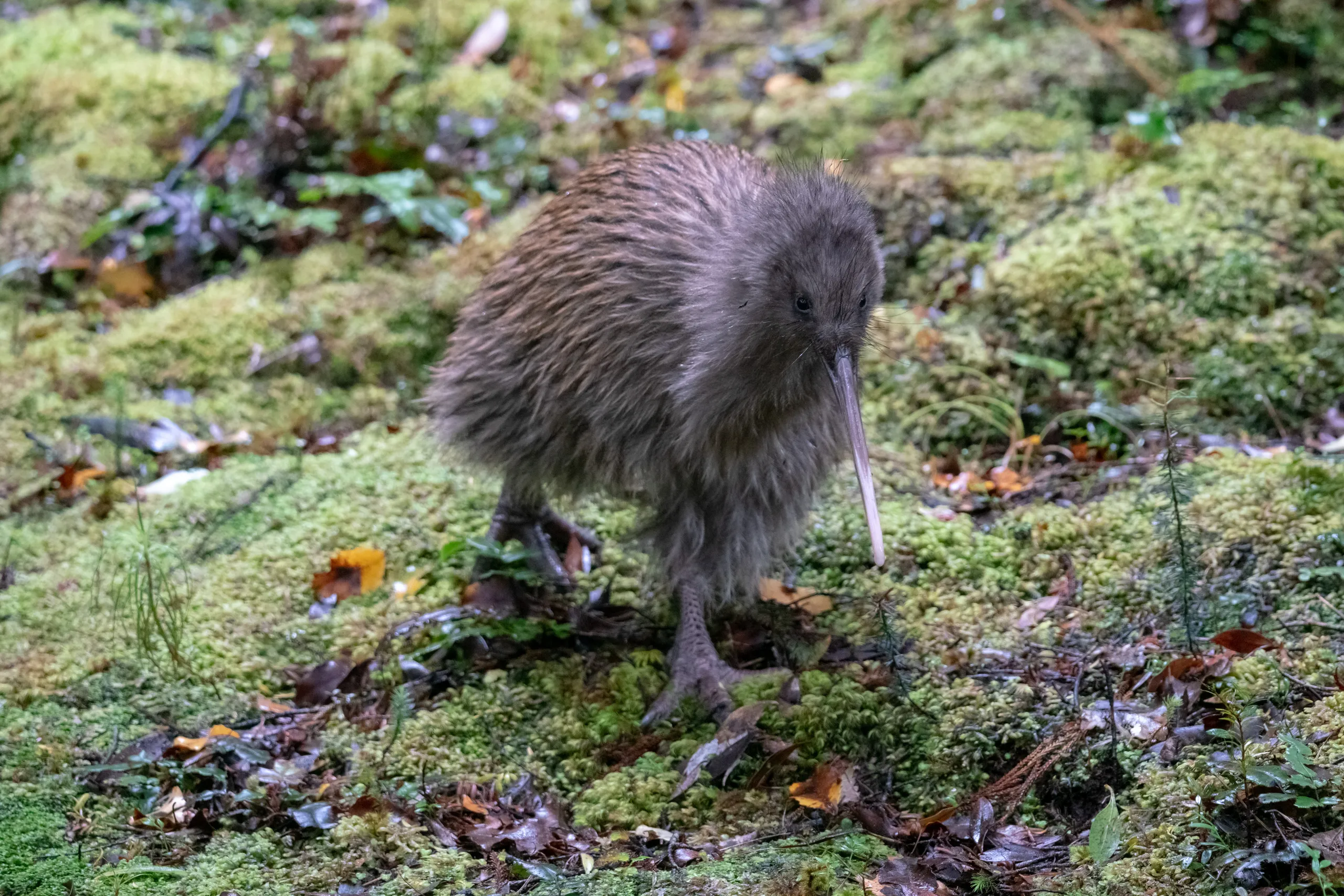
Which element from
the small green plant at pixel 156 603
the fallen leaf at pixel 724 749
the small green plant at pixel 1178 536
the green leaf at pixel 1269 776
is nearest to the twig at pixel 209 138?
the small green plant at pixel 156 603

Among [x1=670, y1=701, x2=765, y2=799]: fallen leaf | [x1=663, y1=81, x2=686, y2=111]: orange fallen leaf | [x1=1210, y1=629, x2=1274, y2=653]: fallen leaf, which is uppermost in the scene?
[x1=663, y1=81, x2=686, y2=111]: orange fallen leaf

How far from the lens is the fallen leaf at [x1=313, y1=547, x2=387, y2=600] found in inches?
161

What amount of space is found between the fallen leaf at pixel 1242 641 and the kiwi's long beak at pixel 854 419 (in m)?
0.85

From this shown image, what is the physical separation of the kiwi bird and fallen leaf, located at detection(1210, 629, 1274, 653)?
897mm

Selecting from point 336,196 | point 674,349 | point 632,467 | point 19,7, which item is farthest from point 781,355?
point 19,7

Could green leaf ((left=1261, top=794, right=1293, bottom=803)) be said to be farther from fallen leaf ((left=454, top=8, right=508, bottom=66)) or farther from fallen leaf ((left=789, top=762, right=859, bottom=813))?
fallen leaf ((left=454, top=8, right=508, bottom=66))

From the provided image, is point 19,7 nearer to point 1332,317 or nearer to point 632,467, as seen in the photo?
point 632,467

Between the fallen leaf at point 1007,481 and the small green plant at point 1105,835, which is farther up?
the small green plant at point 1105,835

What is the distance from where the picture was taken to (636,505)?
3.94m

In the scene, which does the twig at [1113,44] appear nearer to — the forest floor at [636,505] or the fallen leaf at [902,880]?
the forest floor at [636,505]

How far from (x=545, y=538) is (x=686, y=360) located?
1.20 meters

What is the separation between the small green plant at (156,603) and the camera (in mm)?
3586

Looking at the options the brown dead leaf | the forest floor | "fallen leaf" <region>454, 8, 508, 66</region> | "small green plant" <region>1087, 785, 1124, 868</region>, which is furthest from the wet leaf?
"fallen leaf" <region>454, 8, 508, 66</region>

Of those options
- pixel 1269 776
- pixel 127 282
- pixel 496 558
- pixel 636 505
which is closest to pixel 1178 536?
pixel 1269 776
